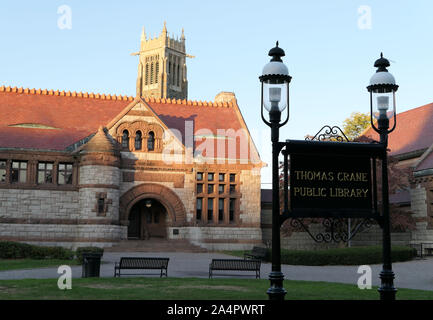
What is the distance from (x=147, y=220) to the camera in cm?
3925

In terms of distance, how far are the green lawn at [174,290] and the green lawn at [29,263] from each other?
24.3ft

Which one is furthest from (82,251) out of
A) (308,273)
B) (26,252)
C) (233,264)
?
(308,273)

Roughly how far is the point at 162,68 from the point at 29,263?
269ft

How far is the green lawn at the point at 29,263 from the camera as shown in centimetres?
2366

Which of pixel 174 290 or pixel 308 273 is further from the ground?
pixel 174 290

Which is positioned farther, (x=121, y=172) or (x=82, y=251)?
(x=121, y=172)

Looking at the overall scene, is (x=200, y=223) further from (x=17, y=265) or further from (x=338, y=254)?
(x=17, y=265)

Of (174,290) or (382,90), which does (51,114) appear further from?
(382,90)

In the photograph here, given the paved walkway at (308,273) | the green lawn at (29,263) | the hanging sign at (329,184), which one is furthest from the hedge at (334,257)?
the hanging sign at (329,184)

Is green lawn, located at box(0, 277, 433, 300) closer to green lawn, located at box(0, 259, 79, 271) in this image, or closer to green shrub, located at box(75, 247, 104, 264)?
green lawn, located at box(0, 259, 79, 271)

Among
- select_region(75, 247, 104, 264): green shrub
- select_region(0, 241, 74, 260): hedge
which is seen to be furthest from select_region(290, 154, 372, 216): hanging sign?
select_region(0, 241, 74, 260): hedge

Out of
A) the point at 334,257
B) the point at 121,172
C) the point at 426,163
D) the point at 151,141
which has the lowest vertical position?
the point at 334,257

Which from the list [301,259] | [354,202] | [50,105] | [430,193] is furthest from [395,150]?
[354,202]

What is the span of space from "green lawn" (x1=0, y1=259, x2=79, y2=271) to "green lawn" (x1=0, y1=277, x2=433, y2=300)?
7.40 metres
